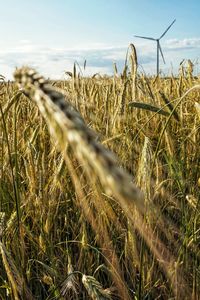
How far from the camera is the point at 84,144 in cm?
27

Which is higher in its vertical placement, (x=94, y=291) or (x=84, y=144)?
(x=84, y=144)

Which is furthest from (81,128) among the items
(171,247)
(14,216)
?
(171,247)

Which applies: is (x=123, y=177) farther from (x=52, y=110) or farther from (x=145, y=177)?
(x=145, y=177)

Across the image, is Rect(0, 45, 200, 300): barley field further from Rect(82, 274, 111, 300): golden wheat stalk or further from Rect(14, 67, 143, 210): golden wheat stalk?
Rect(14, 67, 143, 210): golden wheat stalk

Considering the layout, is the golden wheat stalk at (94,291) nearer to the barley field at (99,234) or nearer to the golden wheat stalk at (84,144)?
the barley field at (99,234)

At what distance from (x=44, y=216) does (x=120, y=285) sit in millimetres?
343

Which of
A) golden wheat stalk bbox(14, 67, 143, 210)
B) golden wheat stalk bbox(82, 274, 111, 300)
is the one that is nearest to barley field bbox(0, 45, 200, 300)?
golden wheat stalk bbox(82, 274, 111, 300)

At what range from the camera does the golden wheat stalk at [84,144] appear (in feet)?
0.83

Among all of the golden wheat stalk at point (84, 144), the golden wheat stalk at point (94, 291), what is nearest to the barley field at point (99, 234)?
the golden wheat stalk at point (94, 291)

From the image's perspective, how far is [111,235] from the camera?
1381mm

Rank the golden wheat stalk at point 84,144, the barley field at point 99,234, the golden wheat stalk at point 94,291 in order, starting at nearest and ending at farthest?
the golden wheat stalk at point 84,144 < the golden wheat stalk at point 94,291 < the barley field at point 99,234

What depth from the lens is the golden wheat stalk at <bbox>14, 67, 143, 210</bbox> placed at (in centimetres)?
25

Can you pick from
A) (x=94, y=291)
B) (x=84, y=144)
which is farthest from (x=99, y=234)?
(x=84, y=144)

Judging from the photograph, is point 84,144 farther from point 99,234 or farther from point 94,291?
point 99,234
